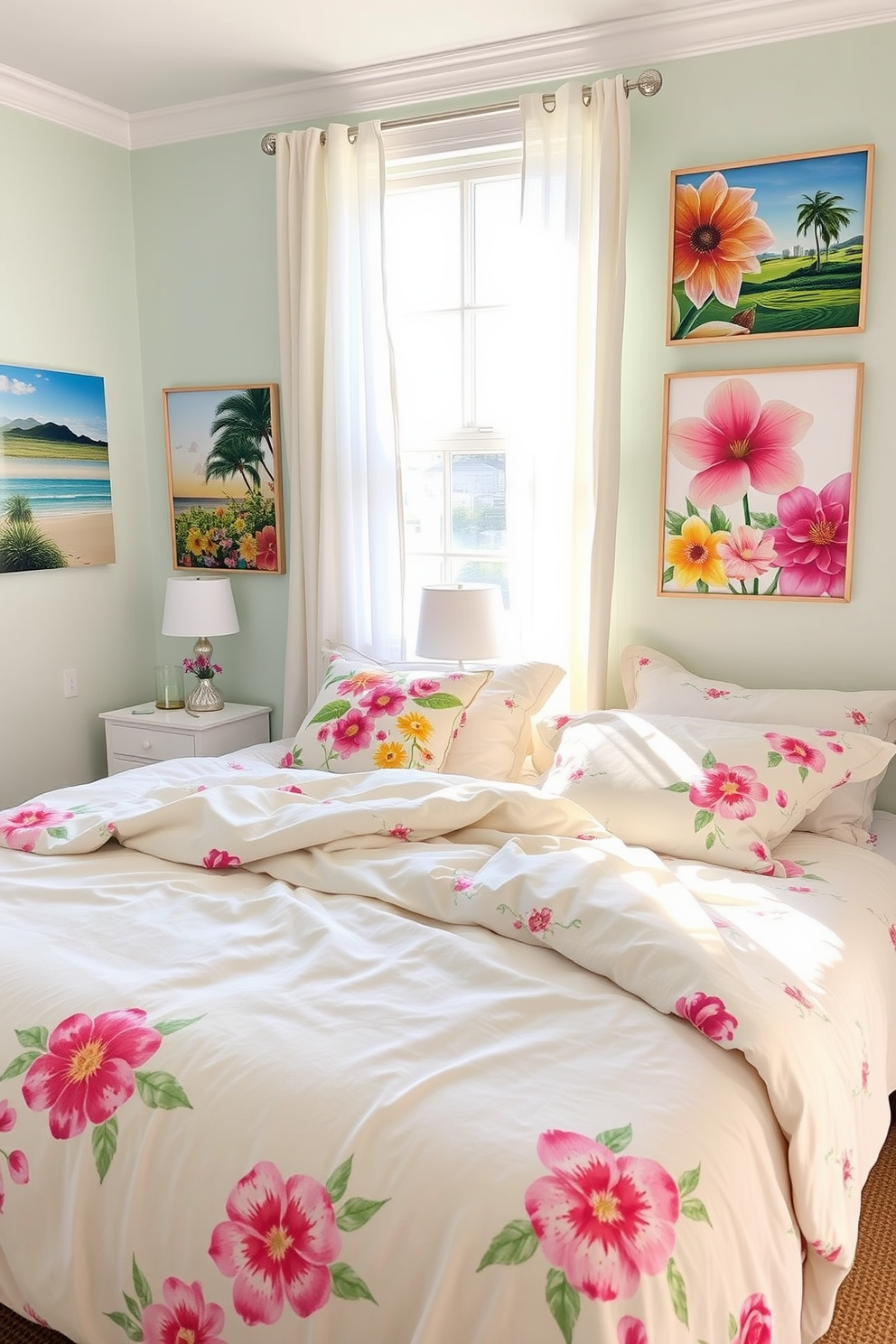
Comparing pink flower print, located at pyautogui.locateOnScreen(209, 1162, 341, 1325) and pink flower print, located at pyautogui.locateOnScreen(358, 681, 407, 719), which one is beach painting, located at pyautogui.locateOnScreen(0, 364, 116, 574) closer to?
pink flower print, located at pyautogui.locateOnScreen(358, 681, 407, 719)

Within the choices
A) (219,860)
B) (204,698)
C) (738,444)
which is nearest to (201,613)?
(204,698)

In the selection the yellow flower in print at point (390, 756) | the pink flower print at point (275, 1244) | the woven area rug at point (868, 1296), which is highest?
the yellow flower in print at point (390, 756)

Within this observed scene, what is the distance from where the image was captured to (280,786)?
8.45 ft

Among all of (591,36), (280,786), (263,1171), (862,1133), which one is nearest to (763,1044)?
(862,1133)

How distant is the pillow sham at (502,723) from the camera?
298 centimetres

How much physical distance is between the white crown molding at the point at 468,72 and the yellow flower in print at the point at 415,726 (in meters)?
1.89

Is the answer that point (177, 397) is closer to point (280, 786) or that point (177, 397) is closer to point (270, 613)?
point (270, 613)

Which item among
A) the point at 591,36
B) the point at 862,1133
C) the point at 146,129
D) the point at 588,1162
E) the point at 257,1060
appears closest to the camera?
the point at 588,1162

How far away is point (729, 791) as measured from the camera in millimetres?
2443

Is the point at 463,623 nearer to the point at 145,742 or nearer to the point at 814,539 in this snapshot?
the point at 814,539

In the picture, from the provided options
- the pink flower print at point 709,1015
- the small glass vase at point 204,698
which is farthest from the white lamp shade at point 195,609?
the pink flower print at point 709,1015

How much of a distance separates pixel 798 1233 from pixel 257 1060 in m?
0.80

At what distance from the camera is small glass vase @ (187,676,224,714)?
380 cm

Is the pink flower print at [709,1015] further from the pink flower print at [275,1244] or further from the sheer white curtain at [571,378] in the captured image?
the sheer white curtain at [571,378]
